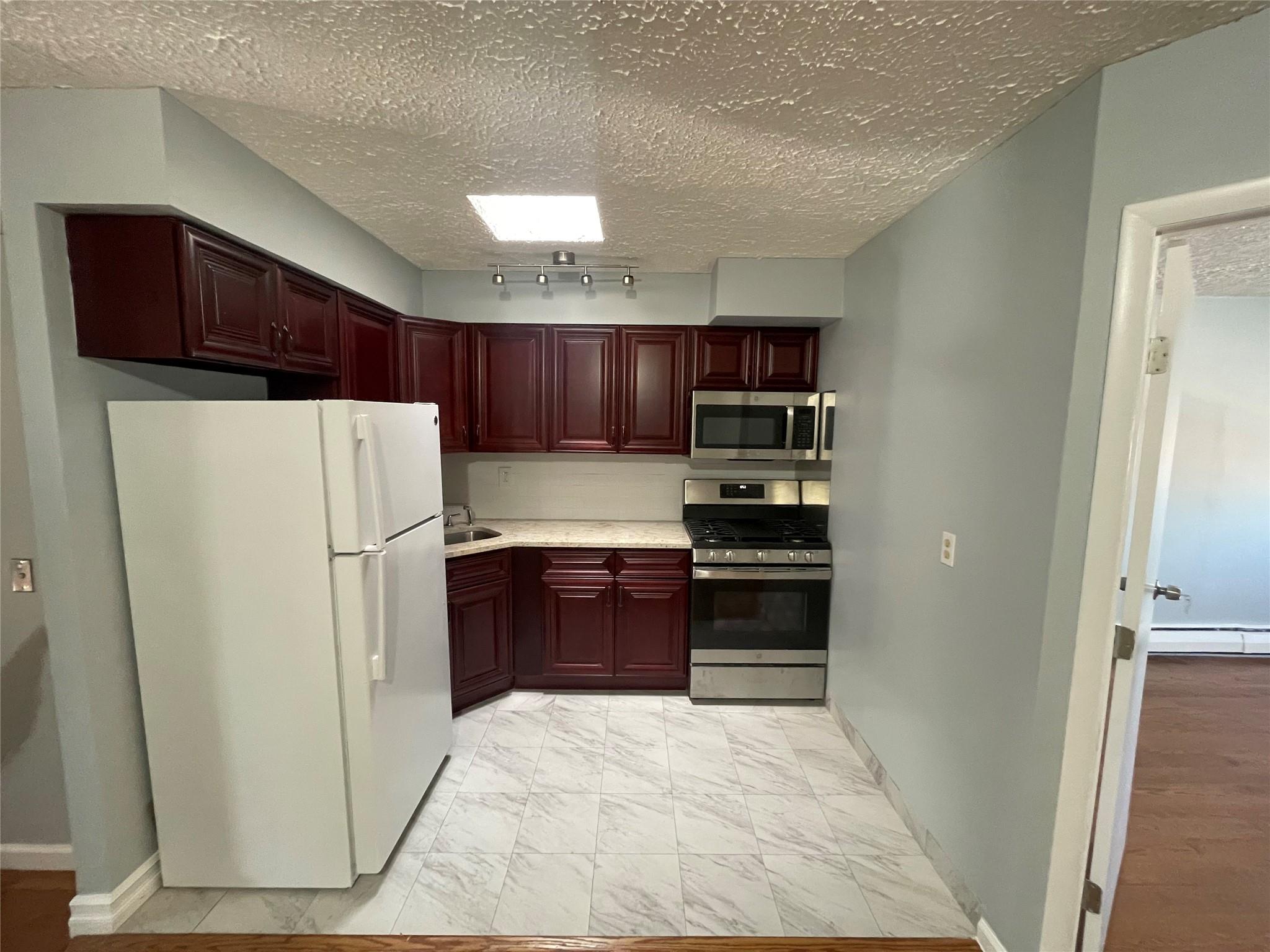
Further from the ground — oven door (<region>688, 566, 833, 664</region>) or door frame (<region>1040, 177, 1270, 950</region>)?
door frame (<region>1040, 177, 1270, 950</region>)

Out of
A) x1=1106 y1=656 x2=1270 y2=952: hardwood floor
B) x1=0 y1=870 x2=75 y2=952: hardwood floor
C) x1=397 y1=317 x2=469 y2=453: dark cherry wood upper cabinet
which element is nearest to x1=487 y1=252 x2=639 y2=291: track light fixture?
x1=397 y1=317 x2=469 y2=453: dark cherry wood upper cabinet

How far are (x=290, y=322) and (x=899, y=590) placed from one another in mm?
2610

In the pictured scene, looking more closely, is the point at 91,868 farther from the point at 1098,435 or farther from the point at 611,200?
the point at 1098,435

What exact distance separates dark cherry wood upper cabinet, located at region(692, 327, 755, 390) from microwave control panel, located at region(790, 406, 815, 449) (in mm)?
339

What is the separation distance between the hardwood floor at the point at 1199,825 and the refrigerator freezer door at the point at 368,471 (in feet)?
8.67

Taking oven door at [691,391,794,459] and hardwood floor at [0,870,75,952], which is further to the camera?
oven door at [691,391,794,459]

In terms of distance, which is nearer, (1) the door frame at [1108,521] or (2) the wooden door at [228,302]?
(1) the door frame at [1108,521]

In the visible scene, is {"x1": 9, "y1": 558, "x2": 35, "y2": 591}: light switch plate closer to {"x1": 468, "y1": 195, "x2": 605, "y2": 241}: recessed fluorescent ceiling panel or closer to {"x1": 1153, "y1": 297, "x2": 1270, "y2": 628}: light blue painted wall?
{"x1": 468, "y1": 195, "x2": 605, "y2": 241}: recessed fluorescent ceiling panel

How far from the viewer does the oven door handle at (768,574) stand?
2787 millimetres

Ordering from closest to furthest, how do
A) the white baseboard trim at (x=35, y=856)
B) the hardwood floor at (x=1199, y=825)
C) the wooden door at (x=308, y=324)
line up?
the hardwood floor at (x=1199, y=825) < the white baseboard trim at (x=35, y=856) < the wooden door at (x=308, y=324)

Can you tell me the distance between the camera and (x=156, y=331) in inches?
56.8

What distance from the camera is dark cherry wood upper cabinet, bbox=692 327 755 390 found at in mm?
3068

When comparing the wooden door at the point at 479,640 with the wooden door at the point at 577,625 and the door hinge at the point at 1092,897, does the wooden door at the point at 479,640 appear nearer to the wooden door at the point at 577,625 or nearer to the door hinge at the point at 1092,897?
the wooden door at the point at 577,625

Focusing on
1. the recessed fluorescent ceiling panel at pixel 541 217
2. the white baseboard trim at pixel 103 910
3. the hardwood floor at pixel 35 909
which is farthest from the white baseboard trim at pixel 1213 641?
the hardwood floor at pixel 35 909
